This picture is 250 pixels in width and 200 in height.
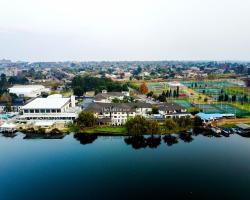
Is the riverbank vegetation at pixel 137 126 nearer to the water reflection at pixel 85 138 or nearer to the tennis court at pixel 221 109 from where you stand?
the water reflection at pixel 85 138

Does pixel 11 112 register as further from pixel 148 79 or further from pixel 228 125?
pixel 148 79

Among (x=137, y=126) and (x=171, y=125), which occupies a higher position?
(x=137, y=126)

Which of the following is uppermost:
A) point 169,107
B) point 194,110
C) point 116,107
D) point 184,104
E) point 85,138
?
point 116,107

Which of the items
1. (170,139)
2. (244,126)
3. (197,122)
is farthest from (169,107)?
(244,126)

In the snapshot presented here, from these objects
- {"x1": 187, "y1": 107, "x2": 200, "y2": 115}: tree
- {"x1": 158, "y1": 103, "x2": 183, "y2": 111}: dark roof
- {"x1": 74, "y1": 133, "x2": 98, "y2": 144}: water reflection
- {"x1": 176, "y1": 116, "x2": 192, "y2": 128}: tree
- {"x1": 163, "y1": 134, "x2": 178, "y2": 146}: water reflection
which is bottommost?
{"x1": 74, "y1": 133, "x2": 98, "y2": 144}: water reflection

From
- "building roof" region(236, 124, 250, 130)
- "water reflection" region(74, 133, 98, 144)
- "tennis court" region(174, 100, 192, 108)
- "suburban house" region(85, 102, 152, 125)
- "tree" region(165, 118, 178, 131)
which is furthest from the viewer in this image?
"tennis court" region(174, 100, 192, 108)

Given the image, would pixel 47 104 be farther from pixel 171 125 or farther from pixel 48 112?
pixel 171 125

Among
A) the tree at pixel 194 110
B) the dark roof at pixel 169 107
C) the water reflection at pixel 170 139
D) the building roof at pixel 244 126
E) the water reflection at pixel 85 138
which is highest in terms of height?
the dark roof at pixel 169 107

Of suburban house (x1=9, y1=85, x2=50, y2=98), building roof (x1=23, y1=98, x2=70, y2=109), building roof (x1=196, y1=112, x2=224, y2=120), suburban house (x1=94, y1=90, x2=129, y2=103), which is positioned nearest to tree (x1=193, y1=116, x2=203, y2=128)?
building roof (x1=196, y1=112, x2=224, y2=120)

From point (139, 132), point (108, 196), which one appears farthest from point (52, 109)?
point (108, 196)

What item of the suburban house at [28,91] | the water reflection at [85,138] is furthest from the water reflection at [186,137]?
the suburban house at [28,91]

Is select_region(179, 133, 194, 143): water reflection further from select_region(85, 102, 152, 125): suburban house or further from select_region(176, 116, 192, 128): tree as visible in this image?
select_region(85, 102, 152, 125): suburban house
